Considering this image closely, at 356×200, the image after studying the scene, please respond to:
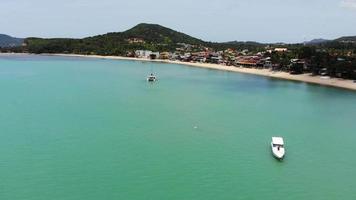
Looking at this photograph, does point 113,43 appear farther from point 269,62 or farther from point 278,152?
point 278,152

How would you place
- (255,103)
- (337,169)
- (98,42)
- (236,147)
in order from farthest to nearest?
(98,42), (255,103), (236,147), (337,169)

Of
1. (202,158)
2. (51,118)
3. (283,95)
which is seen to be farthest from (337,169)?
(283,95)

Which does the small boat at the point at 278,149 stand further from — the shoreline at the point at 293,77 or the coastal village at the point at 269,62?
the coastal village at the point at 269,62

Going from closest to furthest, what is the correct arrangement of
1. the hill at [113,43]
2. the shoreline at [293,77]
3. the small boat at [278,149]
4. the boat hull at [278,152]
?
the boat hull at [278,152]
the small boat at [278,149]
the shoreline at [293,77]
the hill at [113,43]

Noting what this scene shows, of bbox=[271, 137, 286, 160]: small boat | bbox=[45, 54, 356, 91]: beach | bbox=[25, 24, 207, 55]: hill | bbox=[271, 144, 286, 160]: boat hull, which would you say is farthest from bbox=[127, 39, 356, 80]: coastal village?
bbox=[271, 144, 286, 160]: boat hull

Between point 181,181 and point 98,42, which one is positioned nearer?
point 181,181

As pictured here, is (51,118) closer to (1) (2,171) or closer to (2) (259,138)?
(1) (2,171)

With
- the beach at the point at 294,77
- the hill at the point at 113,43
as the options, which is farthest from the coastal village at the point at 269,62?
the hill at the point at 113,43

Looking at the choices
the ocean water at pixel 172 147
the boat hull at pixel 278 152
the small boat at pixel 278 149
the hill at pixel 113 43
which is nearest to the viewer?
the ocean water at pixel 172 147
